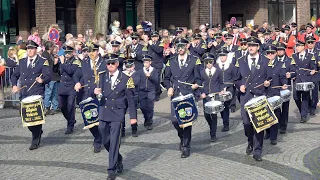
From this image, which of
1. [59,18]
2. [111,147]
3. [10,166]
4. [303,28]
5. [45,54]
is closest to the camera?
[111,147]

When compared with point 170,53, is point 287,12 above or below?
above

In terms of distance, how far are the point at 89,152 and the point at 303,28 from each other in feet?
41.5

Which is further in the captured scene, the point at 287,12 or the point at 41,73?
the point at 287,12

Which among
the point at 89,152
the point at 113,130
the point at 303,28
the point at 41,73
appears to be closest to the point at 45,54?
the point at 41,73

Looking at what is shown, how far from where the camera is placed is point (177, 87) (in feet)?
38.0

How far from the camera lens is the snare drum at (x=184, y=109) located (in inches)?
429

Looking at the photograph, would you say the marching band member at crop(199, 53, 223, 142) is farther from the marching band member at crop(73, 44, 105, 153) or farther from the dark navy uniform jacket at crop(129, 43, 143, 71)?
the dark navy uniform jacket at crop(129, 43, 143, 71)

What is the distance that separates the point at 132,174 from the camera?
9977 millimetres

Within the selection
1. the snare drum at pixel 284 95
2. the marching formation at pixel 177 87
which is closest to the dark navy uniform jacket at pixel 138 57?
the marching formation at pixel 177 87

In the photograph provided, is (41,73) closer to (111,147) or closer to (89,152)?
(89,152)

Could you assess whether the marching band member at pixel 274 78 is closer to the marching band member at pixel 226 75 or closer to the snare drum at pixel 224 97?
the snare drum at pixel 224 97

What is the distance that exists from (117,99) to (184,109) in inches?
57.8

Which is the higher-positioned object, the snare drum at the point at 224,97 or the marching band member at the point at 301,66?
the marching band member at the point at 301,66

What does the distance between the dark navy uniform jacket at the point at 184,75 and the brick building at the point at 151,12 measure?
1433cm
